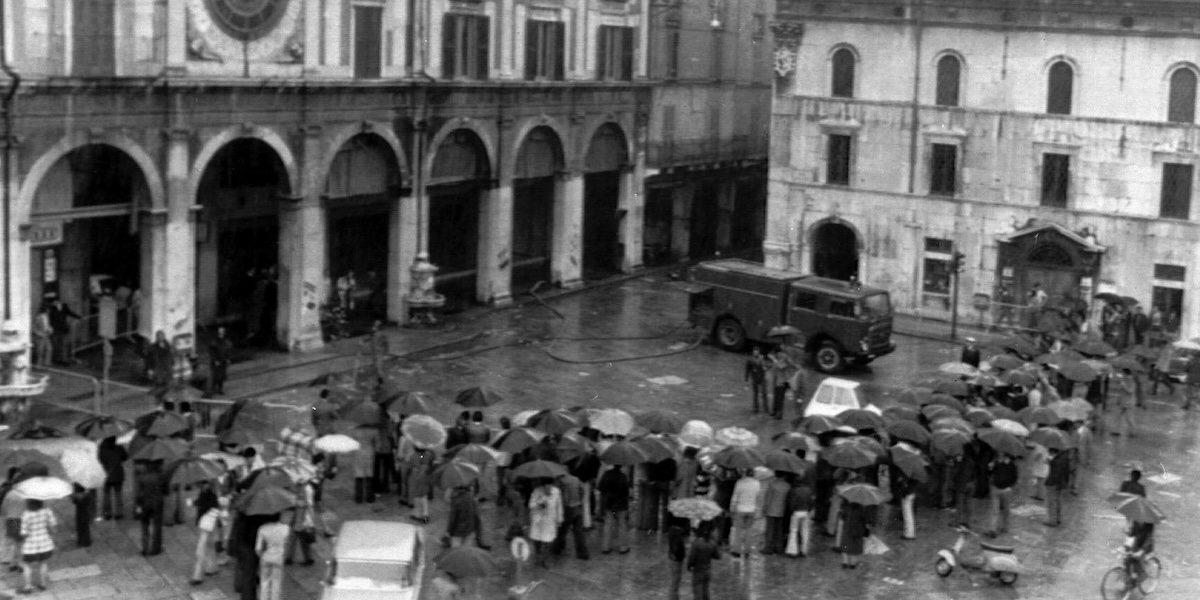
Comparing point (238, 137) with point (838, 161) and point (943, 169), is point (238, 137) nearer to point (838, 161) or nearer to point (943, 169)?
point (838, 161)

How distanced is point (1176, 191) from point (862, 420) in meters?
22.8

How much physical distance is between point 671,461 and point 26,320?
1607 cm

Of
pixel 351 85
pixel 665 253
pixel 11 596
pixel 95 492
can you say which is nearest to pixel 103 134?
pixel 351 85

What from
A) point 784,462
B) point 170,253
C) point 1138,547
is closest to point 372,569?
point 784,462

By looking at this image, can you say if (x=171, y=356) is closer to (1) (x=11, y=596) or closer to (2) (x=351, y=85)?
(2) (x=351, y=85)

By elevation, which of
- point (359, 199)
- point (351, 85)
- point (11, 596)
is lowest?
point (11, 596)

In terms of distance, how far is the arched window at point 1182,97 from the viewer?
48.8 metres

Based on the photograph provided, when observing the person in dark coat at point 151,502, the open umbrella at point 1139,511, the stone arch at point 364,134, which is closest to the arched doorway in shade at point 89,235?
the stone arch at point 364,134

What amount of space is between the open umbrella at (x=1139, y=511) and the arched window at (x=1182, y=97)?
26.7m

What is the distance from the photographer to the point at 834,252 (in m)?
56.1

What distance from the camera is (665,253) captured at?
65375 mm

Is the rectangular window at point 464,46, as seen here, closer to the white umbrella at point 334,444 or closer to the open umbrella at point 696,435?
the open umbrella at point 696,435

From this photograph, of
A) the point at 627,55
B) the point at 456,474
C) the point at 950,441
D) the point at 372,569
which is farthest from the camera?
the point at 627,55

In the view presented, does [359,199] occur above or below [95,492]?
above
